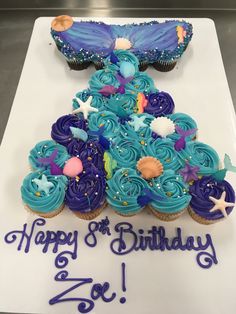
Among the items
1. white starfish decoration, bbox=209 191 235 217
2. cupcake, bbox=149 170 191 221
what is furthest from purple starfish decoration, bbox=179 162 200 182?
white starfish decoration, bbox=209 191 235 217

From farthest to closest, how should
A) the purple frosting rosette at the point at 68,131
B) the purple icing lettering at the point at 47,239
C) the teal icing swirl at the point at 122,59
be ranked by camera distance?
1. the teal icing swirl at the point at 122,59
2. the purple frosting rosette at the point at 68,131
3. the purple icing lettering at the point at 47,239

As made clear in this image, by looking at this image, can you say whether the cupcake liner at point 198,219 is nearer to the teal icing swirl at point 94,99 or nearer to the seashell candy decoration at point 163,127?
the seashell candy decoration at point 163,127

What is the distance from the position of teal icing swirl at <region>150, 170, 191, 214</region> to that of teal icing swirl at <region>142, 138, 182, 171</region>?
0.05 metres

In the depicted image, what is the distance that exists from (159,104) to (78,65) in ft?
1.76

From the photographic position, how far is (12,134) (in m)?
1.70

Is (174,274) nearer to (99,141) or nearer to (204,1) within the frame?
(99,141)

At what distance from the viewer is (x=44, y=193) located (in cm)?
Result: 141

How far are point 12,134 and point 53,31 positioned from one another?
63 centimetres

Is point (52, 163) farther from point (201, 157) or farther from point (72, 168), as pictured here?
point (201, 157)

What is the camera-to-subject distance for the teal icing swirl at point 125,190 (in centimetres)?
138

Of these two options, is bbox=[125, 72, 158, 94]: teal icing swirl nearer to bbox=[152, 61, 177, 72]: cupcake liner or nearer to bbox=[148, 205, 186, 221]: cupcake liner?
bbox=[152, 61, 177, 72]: cupcake liner

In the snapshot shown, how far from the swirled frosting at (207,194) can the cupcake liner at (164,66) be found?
2.43ft

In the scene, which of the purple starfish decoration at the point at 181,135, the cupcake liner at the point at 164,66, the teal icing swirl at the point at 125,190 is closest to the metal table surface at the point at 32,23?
the cupcake liner at the point at 164,66

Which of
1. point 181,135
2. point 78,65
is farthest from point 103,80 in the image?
point 181,135
